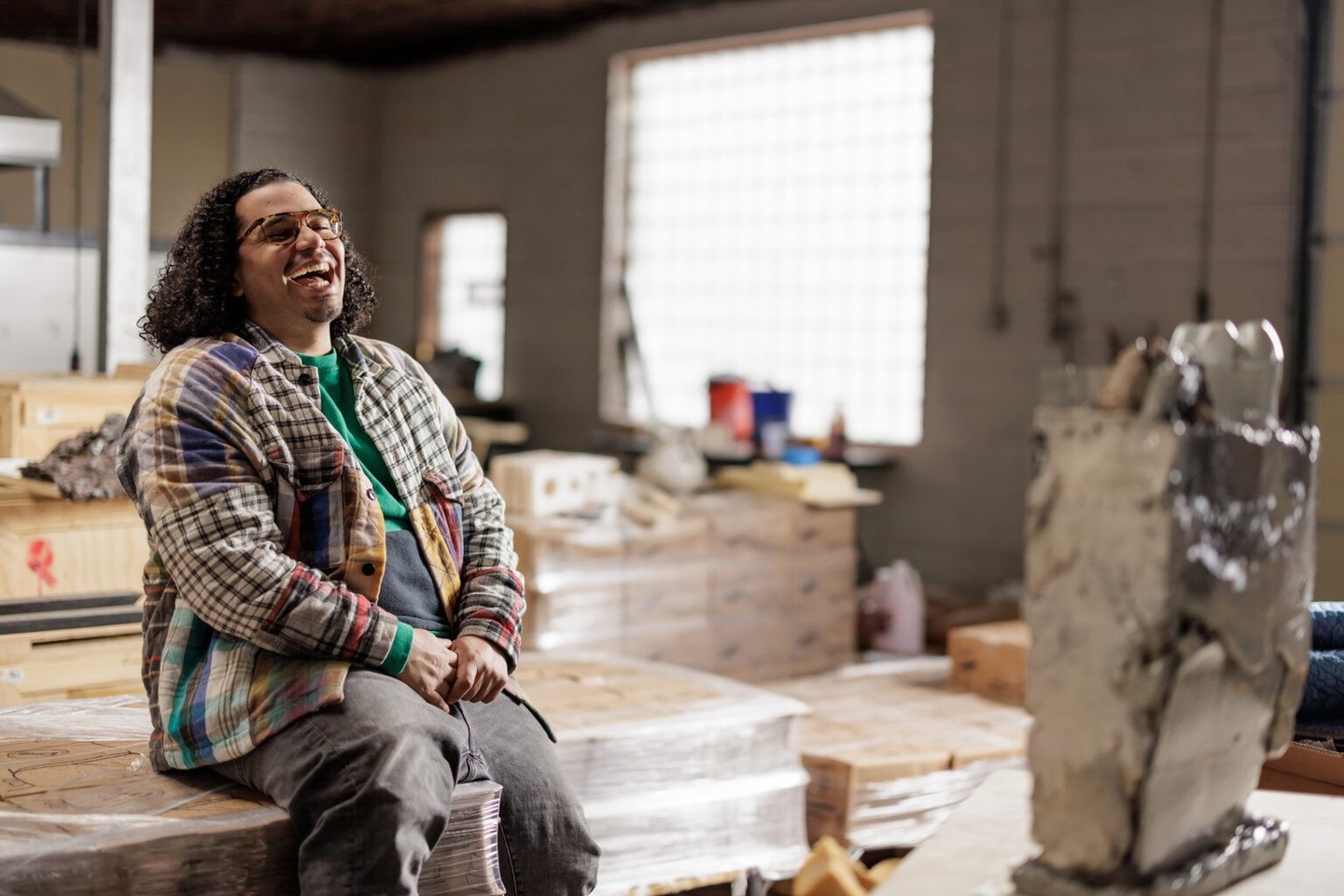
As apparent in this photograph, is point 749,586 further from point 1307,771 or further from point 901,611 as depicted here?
point 1307,771

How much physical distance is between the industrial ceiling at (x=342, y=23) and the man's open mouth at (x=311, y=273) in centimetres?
605

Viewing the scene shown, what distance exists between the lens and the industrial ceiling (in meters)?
8.63

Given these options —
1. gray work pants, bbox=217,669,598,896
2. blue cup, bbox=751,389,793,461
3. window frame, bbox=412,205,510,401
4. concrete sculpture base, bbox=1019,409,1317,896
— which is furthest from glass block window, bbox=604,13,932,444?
concrete sculpture base, bbox=1019,409,1317,896

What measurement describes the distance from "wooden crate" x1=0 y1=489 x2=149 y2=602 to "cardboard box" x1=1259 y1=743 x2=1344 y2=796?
2.63 m

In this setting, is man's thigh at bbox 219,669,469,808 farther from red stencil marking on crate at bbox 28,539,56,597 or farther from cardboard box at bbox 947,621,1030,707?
cardboard box at bbox 947,621,1030,707

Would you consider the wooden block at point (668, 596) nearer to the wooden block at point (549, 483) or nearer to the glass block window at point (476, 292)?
the wooden block at point (549, 483)

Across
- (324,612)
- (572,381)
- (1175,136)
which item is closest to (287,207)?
(324,612)

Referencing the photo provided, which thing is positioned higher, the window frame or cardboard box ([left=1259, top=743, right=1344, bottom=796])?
the window frame

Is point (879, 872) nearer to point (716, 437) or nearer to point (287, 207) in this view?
point (287, 207)

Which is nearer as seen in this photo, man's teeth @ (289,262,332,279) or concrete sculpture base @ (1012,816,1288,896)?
concrete sculpture base @ (1012,816,1288,896)

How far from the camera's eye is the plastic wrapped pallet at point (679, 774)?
11.2 ft

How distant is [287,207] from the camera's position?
261 cm

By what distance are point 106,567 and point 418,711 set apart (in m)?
1.81

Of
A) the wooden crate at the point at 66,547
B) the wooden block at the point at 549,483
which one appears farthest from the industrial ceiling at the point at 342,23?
the wooden crate at the point at 66,547
